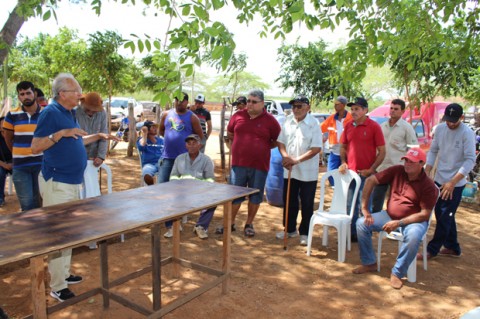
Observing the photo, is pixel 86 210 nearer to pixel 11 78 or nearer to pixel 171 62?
pixel 171 62

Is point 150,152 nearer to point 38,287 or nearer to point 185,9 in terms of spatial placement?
point 185,9

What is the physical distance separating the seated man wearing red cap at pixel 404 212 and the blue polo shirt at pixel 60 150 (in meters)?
2.95

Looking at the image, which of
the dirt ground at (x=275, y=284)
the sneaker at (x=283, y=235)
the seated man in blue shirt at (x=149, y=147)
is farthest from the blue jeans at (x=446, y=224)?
the seated man in blue shirt at (x=149, y=147)

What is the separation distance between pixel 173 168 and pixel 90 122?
46.3 inches

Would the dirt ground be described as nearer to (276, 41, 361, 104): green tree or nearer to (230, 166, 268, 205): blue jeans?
(230, 166, 268, 205): blue jeans

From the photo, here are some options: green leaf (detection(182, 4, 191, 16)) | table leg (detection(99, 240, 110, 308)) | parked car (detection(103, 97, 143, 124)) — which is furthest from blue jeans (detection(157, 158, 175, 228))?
parked car (detection(103, 97, 143, 124))

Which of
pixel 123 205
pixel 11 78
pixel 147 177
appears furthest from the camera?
pixel 11 78

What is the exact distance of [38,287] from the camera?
2.27 m

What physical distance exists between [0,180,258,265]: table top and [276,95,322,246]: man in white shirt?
142 cm

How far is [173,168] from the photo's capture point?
5.21 metres

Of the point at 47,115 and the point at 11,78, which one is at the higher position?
the point at 11,78

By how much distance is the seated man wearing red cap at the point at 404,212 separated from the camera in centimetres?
396

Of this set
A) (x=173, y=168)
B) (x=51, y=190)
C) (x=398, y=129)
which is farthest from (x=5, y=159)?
(x=398, y=129)

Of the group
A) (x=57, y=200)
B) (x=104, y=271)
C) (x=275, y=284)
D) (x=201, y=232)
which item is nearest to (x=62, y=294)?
(x=104, y=271)
